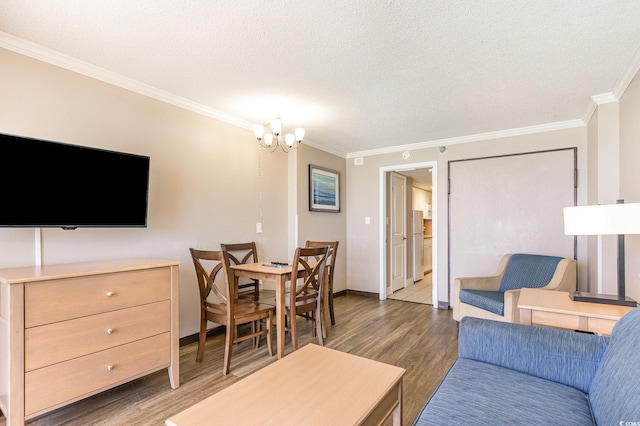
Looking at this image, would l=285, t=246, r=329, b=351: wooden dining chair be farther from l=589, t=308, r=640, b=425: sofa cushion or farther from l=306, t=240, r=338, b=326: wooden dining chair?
l=589, t=308, r=640, b=425: sofa cushion

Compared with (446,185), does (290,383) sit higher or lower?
lower

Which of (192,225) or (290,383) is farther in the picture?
(192,225)

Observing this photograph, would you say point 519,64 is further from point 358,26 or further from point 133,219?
point 133,219

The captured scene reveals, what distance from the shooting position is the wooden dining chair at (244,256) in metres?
3.26

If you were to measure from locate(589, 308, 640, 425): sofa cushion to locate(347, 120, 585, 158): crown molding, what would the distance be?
317cm

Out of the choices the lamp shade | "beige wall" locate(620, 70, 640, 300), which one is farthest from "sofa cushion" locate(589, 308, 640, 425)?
"beige wall" locate(620, 70, 640, 300)

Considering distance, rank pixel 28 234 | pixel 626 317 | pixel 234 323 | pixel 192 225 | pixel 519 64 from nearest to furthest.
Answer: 1. pixel 626 317
2. pixel 28 234
3. pixel 519 64
4. pixel 234 323
5. pixel 192 225

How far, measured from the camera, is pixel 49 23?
6.08ft

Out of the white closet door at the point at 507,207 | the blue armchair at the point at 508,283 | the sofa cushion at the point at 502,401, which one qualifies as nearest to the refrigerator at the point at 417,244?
the white closet door at the point at 507,207

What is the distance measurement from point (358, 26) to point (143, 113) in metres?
1.96

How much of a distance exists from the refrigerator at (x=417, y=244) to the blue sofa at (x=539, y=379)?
4716 millimetres

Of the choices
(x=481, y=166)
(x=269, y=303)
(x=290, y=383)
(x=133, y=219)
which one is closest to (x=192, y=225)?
(x=133, y=219)

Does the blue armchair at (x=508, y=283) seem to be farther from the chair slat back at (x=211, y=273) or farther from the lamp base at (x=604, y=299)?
the chair slat back at (x=211, y=273)

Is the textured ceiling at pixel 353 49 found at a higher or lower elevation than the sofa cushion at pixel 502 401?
higher
